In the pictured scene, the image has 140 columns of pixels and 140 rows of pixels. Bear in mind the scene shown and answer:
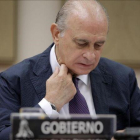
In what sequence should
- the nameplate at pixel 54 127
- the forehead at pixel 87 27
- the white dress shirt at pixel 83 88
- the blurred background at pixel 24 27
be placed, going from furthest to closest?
1. the blurred background at pixel 24 27
2. the white dress shirt at pixel 83 88
3. the forehead at pixel 87 27
4. the nameplate at pixel 54 127

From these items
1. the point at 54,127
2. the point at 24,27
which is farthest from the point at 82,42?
the point at 24,27

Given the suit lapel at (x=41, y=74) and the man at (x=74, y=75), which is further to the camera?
the suit lapel at (x=41, y=74)

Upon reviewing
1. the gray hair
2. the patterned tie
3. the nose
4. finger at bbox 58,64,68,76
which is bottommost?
the patterned tie

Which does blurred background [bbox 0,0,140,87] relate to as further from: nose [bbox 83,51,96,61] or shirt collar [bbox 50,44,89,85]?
nose [bbox 83,51,96,61]

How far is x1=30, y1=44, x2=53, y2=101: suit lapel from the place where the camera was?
6.25ft

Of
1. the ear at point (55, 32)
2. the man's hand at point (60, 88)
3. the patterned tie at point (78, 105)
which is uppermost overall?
the ear at point (55, 32)

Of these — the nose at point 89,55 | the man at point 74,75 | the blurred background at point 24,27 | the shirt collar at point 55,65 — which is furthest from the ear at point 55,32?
the blurred background at point 24,27

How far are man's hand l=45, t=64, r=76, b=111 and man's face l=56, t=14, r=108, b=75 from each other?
2.0 inches

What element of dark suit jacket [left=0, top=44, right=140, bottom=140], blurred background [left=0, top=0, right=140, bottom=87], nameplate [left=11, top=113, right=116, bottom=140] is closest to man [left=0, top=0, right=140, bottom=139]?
dark suit jacket [left=0, top=44, right=140, bottom=140]

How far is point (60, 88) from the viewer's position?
178 cm

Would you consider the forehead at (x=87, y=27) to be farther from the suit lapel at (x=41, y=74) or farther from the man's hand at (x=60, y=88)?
the suit lapel at (x=41, y=74)

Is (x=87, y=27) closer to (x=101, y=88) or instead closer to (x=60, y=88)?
(x=60, y=88)

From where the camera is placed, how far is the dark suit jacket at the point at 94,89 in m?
1.87

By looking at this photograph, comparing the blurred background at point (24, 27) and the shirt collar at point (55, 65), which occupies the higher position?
the blurred background at point (24, 27)
